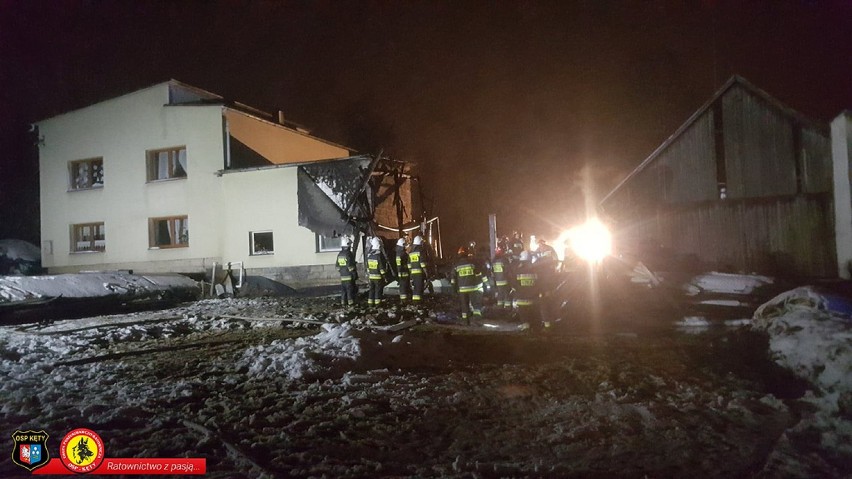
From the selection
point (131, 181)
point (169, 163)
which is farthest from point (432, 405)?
point (131, 181)

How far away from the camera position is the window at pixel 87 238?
22.0 meters

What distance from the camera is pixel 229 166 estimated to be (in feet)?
64.2

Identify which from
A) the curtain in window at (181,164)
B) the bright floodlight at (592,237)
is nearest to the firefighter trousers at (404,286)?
the bright floodlight at (592,237)

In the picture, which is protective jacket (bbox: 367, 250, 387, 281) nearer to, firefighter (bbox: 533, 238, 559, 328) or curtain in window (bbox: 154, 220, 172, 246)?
firefighter (bbox: 533, 238, 559, 328)

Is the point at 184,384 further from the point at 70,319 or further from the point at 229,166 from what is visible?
the point at 229,166

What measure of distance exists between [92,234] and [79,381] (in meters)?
18.2

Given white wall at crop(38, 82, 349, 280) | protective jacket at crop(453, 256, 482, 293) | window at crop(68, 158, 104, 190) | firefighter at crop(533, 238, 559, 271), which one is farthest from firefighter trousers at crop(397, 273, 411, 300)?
window at crop(68, 158, 104, 190)

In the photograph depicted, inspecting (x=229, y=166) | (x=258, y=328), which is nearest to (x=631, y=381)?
(x=258, y=328)

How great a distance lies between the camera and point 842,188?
44.5ft

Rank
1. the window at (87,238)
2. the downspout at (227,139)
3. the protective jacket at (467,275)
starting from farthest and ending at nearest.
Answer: the window at (87,238) → the downspout at (227,139) → the protective jacket at (467,275)

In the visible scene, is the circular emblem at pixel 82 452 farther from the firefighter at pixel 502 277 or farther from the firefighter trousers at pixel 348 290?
the firefighter trousers at pixel 348 290

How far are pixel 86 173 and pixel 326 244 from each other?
11401mm

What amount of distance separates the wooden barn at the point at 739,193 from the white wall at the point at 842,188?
0.38 meters

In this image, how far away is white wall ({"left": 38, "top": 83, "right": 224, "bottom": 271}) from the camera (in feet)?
65.4
